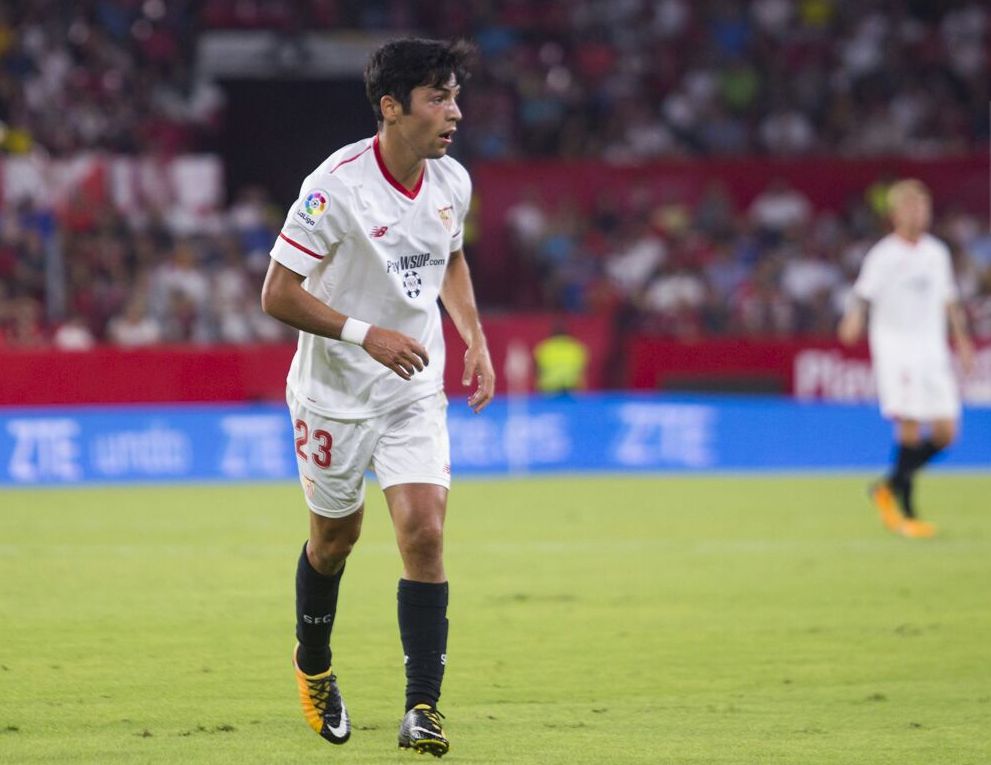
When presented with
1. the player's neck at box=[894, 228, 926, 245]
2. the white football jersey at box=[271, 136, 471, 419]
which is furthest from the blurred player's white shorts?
the white football jersey at box=[271, 136, 471, 419]

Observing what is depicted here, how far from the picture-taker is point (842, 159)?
83.7ft

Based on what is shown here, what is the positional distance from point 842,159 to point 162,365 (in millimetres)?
11156

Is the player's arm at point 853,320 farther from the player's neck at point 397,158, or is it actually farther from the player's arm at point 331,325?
the player's arm at point 331,325

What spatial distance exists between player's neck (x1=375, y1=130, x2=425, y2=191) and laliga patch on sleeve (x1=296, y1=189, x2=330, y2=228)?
0.88ft

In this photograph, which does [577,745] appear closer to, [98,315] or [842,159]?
[98,315]

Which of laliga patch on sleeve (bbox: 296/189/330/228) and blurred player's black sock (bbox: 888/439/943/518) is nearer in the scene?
laliga patch on sleeve (bbox: 296/189/330/228)

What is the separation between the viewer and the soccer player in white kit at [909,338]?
12703 millimetres

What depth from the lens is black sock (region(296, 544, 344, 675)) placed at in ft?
20.7

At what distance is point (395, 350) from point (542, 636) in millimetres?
3043

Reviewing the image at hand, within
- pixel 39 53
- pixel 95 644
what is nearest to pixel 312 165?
pixel 39 53

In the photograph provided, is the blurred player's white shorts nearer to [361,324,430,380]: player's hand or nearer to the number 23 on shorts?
the number 23 on shorts

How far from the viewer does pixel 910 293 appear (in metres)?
12.9

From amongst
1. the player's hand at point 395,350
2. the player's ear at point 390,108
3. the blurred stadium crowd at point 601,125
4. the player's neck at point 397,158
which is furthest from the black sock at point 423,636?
the blurred stadium crowd at point 601,125

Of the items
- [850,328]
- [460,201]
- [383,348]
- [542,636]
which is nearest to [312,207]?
[383,348]
